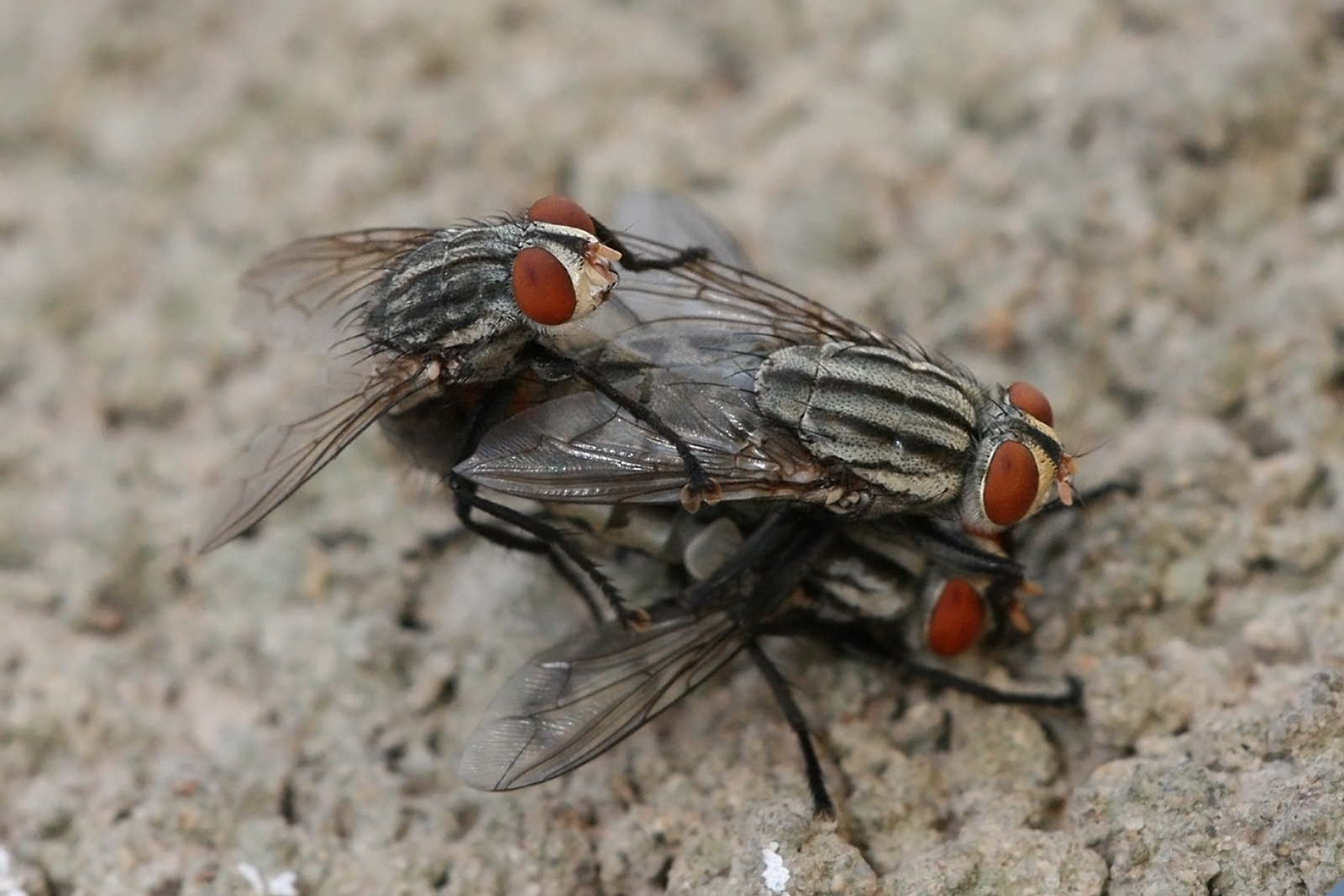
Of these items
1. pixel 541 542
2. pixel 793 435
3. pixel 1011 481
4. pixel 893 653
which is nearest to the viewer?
pixel 1011 481

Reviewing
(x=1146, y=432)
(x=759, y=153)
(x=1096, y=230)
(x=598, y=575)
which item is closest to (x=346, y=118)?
(x=759, y=153)

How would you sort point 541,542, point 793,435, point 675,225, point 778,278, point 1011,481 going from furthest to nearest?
point 778,278 → point 675,225 → point 541,542 → point 793,435 → point 1011,481

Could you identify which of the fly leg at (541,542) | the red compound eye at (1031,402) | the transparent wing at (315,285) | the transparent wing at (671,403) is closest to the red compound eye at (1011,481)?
the red compound eye at (1031,402)

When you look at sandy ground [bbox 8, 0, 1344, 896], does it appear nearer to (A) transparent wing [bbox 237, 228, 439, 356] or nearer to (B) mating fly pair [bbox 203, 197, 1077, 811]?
(B) mating fly pair [bbox 203, 197, 1077, 811]

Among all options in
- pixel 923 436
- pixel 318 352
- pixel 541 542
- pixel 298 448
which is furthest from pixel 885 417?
pixel 318 352

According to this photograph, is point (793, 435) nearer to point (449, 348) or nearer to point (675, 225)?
point (449, 348)

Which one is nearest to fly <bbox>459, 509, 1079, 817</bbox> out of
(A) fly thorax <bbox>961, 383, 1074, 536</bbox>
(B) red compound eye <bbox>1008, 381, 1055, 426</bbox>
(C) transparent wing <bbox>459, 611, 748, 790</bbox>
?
(C) transparent wing <bbox>459, 611, 748, 790</bbox>

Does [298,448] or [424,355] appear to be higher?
[424,355]

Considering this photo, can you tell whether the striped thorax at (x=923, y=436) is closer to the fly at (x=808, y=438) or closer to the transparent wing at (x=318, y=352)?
the fly at (x=808, y=438)
